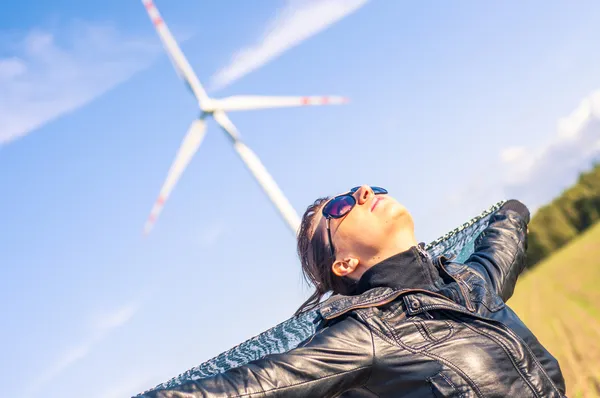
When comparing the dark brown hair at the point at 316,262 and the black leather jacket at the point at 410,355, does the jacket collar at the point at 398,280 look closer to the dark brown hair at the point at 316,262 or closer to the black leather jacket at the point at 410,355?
the black leather jacket at the point at 410,355

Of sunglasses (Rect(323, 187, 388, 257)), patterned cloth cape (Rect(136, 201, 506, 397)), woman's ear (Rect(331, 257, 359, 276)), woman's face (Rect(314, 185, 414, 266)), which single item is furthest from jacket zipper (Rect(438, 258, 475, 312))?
patterned cloth cape (Rect(136, 201, 506, 397))

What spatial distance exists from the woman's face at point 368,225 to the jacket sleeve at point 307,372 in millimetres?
705

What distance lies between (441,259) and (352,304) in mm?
891

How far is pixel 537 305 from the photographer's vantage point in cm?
3141

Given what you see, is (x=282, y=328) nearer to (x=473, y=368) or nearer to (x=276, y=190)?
(x=473, y=368)

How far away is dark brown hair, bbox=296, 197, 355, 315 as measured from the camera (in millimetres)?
4500

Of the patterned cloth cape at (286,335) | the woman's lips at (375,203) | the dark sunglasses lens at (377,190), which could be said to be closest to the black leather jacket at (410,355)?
the patterned cloth cape at (286,335)

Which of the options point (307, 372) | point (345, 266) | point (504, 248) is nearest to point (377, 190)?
point (345, 266)

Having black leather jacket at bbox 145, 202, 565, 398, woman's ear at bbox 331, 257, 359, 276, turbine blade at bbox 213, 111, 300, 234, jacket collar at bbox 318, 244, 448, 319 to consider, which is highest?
turbine blade at bbox 213, 111, 300, 234

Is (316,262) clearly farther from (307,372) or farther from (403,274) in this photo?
(307,372)

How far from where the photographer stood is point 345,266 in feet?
14.2

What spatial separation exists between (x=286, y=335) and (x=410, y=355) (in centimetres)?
157

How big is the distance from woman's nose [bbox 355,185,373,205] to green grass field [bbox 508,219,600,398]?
12061 millimetres

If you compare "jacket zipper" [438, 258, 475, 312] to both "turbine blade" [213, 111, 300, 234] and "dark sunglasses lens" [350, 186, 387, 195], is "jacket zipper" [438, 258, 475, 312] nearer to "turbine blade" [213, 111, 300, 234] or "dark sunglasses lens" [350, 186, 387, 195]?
"dark sunglasses lens" [350, 186, 387, 195]
